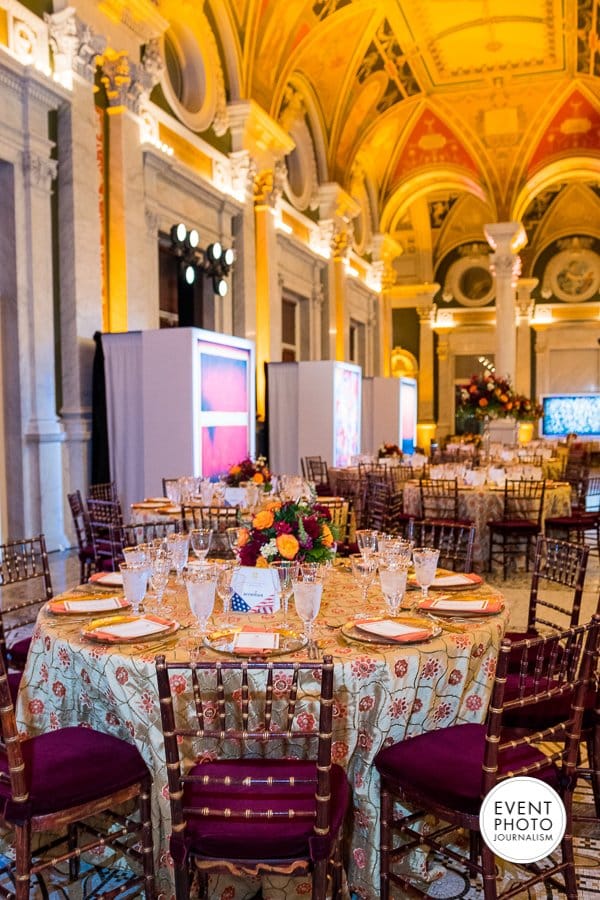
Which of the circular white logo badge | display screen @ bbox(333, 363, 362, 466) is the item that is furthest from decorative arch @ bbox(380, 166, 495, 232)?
the circular white logo badge

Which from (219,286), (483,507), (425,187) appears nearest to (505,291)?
(425,187)

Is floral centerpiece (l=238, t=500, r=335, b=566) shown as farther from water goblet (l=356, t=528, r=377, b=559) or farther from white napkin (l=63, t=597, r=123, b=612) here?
white napkin (l=63, t=597, r=123, b=612)

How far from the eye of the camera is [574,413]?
2259cm

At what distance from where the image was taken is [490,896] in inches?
78.0

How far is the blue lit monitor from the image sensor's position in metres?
22.5

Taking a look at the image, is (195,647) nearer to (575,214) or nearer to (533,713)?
(533,713)

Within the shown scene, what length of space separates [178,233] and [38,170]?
2.63m

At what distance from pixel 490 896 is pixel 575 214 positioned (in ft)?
74.0

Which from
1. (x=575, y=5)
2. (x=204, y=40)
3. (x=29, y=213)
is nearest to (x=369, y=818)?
(x=29, y=213)

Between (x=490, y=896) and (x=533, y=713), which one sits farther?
(x=533, y=713)

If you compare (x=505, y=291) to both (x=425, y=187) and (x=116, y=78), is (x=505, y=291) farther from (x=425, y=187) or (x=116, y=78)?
(x=116, y=78)

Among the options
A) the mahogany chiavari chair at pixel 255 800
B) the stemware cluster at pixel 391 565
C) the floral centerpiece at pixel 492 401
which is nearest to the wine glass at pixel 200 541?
the stemware cluster at pixel 391 565

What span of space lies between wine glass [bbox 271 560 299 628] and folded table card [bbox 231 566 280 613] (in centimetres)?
3

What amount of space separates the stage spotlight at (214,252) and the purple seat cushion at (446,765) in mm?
9409
